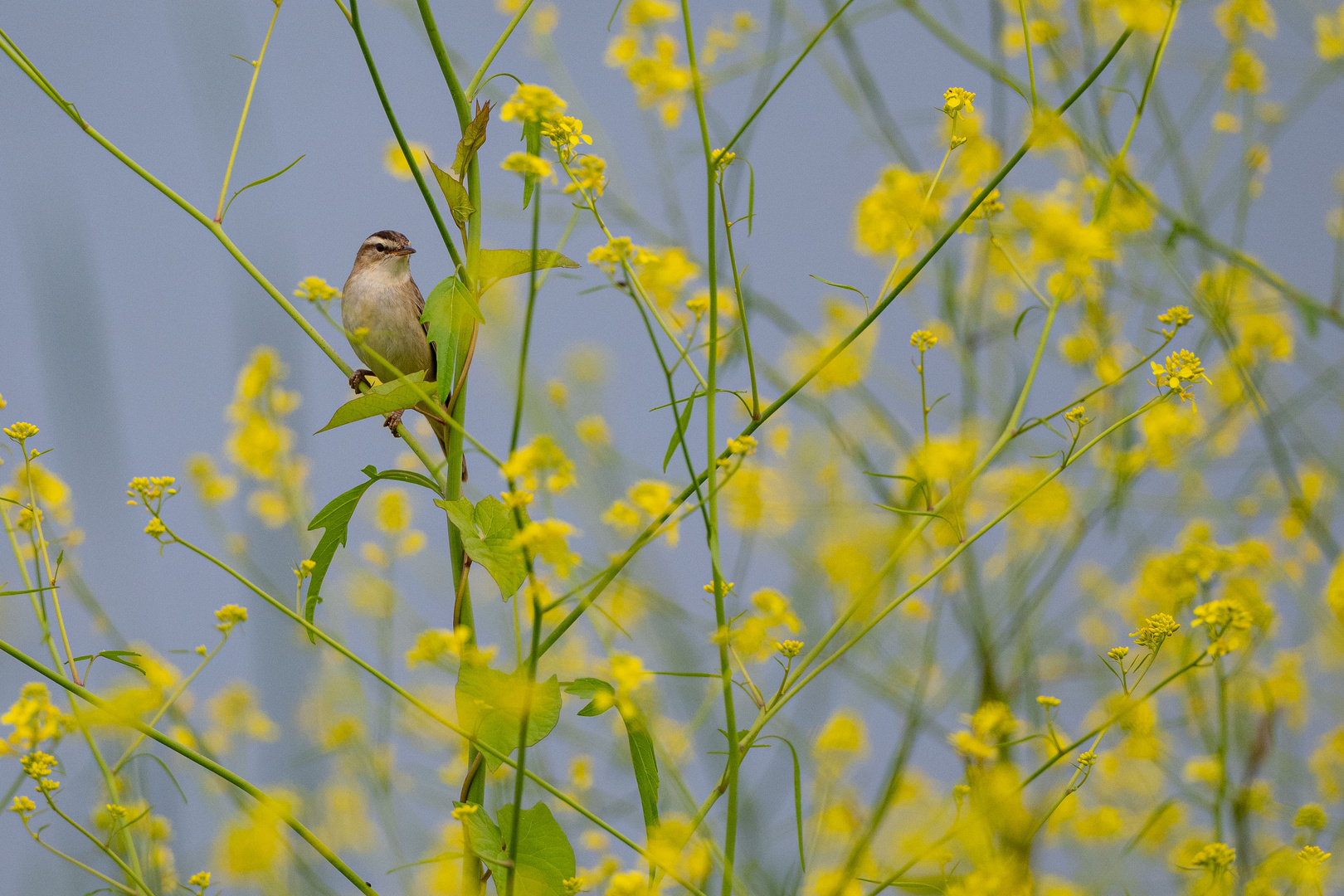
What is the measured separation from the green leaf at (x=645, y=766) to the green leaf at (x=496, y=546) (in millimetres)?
128

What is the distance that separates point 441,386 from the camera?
0.72 meters

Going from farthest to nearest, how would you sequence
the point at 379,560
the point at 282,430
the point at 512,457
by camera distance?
1. the point at 379,560
2. the point at 282,430
3. the point at 512,457

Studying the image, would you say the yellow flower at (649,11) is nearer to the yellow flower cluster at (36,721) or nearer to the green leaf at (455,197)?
the green leaf at (455,197)

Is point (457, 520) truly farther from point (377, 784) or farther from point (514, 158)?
point (377, 784)

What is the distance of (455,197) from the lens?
737 millimetres

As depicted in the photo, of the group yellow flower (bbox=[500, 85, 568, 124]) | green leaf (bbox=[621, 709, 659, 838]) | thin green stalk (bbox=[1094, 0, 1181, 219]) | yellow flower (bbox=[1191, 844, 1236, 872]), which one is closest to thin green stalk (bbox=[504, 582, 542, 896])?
green leaf (bbox=[621, 709, 659, 838])

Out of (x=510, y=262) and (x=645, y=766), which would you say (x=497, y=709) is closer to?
(x=645, y=766)

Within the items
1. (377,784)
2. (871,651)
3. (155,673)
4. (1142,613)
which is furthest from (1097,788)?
(155,673)

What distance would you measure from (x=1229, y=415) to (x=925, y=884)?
68cm

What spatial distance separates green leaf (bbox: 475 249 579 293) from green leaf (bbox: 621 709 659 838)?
12.5 inches

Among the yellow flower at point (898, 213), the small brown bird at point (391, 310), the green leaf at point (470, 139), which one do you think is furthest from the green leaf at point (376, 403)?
the small brown bird at point (391, 310)

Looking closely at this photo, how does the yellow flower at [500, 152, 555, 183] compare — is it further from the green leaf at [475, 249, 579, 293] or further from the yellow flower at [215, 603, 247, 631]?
the yellow flower at [215, 603, 247, 631]

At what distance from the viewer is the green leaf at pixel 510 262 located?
0.72m

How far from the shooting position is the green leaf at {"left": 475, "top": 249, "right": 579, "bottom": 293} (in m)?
0.72
